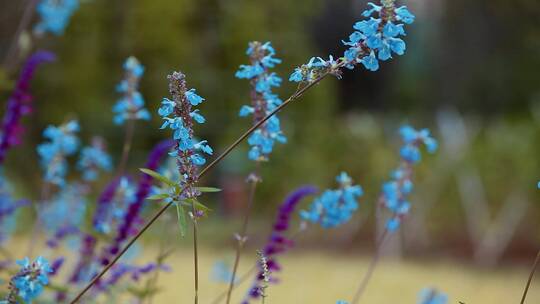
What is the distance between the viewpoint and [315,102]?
12719mm

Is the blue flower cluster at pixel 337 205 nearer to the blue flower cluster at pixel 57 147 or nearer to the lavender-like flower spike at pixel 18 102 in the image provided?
the lavender-like flower spike at pixel 18 102

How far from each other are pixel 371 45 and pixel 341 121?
490 inches

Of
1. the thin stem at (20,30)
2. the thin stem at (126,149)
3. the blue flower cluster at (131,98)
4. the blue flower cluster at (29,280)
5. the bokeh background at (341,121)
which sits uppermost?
the bokeh background at (341,121)

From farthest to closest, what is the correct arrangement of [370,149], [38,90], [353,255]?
1. [38,90]
2. [370,149]
3. [353,255]

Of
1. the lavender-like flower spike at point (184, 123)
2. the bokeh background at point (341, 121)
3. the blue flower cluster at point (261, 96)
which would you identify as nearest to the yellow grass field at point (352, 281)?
the bokeh background at point (341, 121)

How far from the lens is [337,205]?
8.54ft

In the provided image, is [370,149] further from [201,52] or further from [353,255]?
[201,52]

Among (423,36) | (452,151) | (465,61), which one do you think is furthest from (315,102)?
(423,36)

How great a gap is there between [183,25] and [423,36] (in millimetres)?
9947

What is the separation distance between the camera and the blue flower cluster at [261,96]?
2.13 m

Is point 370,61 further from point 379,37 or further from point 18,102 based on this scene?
point 18,102

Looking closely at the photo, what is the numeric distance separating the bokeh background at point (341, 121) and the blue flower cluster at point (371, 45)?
149 inches

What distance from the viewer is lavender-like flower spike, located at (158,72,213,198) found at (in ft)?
5.46

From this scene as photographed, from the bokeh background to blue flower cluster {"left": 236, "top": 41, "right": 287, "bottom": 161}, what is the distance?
10.5 ft
